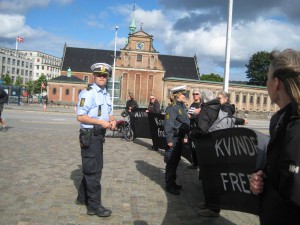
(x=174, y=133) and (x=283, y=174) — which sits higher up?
(x=283, y=174)

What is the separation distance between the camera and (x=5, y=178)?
694cm

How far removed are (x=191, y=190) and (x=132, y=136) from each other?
735 centimetres

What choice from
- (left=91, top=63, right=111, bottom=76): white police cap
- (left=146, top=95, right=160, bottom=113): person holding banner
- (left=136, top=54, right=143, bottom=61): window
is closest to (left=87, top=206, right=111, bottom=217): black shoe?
(left=91, top=63, right=111, bottom=76): white police cap

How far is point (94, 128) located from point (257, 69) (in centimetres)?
9777

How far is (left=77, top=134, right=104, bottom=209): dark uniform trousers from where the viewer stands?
202 inches

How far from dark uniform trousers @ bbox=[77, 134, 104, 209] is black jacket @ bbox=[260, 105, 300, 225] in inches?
131

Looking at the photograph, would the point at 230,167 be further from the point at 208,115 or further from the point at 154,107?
the point at 154,107

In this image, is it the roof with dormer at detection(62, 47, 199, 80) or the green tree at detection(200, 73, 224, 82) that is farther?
the green tree at detection(200, 73, 224, 82)

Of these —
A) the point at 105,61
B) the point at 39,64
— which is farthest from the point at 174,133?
the point at 39,64

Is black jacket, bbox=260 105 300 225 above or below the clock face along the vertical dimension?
below

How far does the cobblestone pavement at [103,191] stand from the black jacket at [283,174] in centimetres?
313

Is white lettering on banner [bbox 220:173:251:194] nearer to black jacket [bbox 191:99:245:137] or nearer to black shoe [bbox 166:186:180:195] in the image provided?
black jacket [bbox 191:99:245:137]

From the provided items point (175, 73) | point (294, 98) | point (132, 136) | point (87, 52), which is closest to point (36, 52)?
point (87, 52)

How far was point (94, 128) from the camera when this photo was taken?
5.14 m
